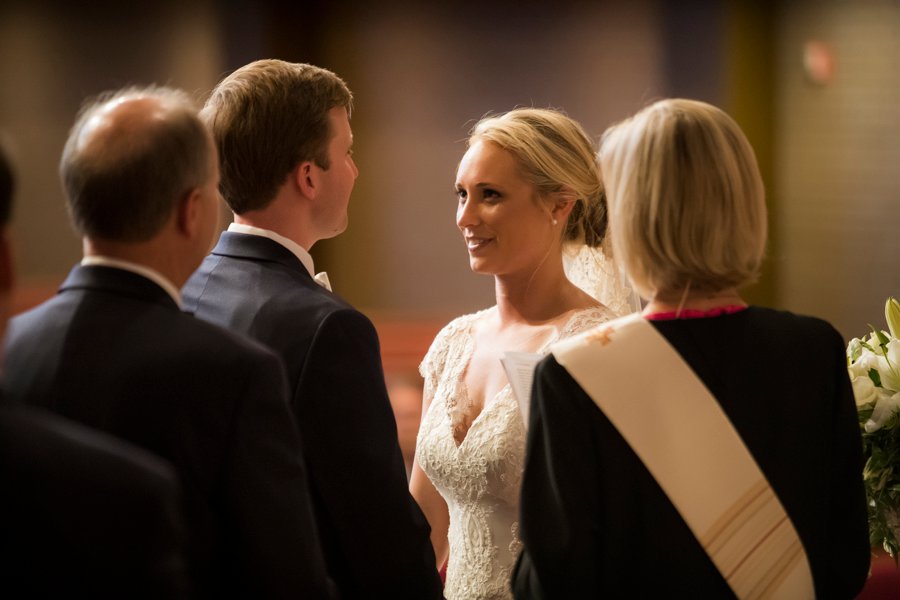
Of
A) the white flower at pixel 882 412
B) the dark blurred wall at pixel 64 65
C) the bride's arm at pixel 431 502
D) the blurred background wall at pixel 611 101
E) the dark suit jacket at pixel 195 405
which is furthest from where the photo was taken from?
the blurred background wall at pixel 611 101

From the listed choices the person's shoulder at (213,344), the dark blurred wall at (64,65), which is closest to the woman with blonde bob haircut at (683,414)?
the person's shoulder at (213,344)

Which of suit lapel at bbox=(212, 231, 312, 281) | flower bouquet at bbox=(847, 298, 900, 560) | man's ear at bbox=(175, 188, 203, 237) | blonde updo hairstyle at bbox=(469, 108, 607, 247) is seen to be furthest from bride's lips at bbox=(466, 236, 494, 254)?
man's ear at bbox=(175, 188, 203, 237)

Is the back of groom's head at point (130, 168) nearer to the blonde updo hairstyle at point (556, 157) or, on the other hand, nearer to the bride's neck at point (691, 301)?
the bride's neck at point (691, 301)

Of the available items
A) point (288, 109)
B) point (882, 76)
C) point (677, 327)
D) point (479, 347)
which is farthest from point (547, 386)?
point (882, 76)

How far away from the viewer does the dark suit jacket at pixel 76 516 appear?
92 centimetres

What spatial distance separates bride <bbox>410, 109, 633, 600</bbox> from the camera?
259 centimetres

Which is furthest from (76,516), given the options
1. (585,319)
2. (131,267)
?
(585,319)

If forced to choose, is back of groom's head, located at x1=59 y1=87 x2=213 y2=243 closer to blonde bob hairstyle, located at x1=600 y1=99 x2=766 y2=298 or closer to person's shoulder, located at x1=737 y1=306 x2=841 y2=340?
blonde bob hairstyle, located at x1=600 y1=99 x2=766 y2=298

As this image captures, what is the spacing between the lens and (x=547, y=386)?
161cm

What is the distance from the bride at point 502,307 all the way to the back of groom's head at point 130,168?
1246 mm

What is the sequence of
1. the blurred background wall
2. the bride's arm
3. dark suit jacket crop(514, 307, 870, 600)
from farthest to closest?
the blurred background wall
the bride's arm
dark suit jacket crop(514, 307, 870, 600)

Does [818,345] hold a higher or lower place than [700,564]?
higher

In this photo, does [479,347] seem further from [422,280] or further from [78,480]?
[422,280]

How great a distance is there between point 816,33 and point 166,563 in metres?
5.88
